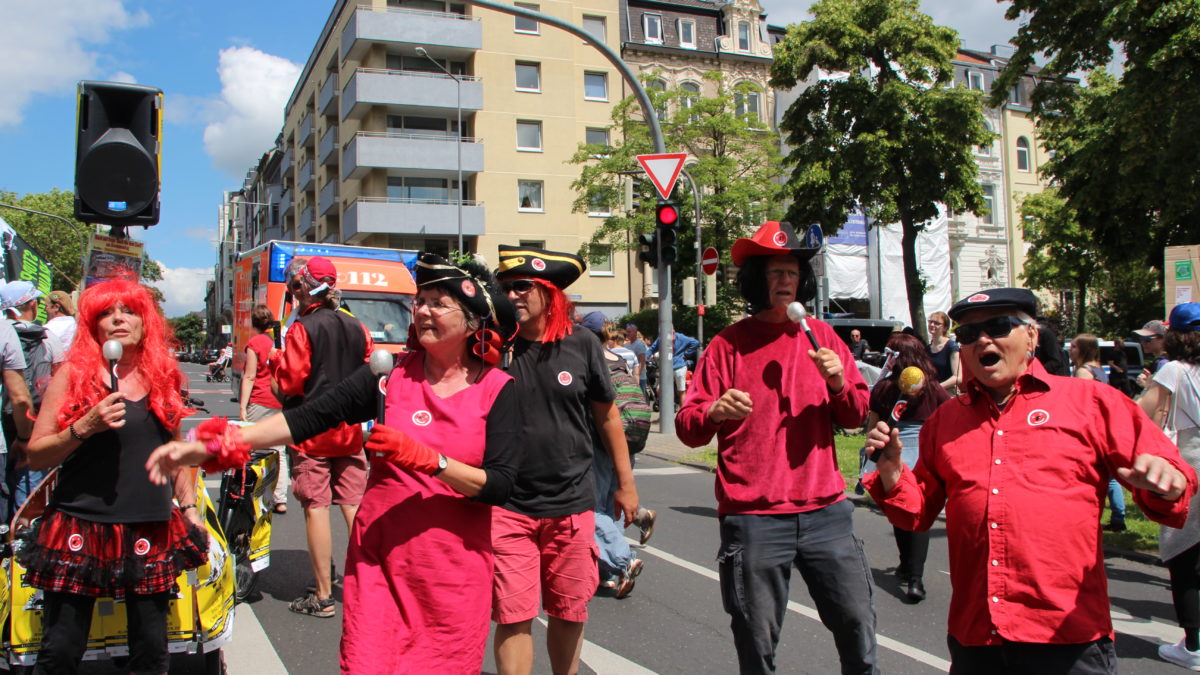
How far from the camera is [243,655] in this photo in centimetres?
465

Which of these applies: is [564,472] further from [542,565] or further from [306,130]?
[306,130]

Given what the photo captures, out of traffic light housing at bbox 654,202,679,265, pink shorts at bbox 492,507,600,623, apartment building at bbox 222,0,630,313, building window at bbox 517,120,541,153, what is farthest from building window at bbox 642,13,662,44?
pink shorts at bbox 492,507,600,623

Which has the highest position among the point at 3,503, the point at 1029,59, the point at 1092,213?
the point at 1029,59

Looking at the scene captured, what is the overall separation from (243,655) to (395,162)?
3398 centimetres

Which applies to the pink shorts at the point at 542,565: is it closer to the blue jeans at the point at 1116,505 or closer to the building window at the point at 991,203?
the blue jeans at the point at 1116,505

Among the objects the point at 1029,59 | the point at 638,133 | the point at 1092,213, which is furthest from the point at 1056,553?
the point at 638,133

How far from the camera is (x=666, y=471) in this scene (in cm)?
1165

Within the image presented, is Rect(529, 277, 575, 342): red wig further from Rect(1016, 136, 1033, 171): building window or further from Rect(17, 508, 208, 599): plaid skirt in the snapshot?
Rect(1016, 136, 1033, 171): building window

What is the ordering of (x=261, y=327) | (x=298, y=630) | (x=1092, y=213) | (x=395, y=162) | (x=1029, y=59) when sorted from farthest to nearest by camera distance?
(x=395, y=162), (x=1092, y=213), (x=1029, y=59), (x=261, y=327), (x=298, y=630)

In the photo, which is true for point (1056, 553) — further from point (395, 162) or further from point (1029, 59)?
point (395, 162)

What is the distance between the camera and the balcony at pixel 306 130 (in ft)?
169

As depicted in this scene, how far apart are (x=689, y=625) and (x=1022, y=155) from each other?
1941 inches

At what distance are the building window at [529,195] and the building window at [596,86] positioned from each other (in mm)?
4659

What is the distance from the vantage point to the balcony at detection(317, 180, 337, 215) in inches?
1746
